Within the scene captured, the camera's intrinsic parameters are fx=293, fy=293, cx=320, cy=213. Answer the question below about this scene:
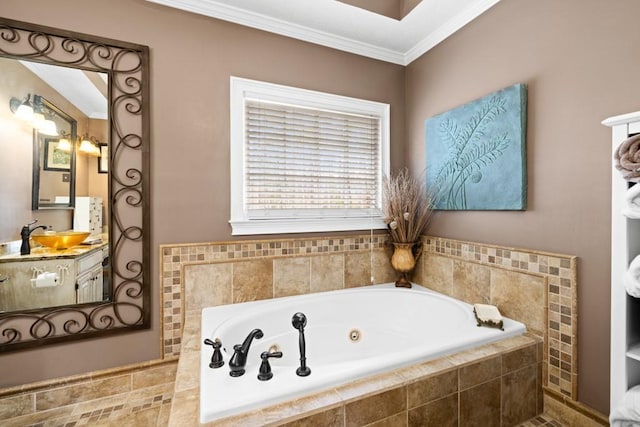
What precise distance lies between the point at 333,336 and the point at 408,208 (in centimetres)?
112

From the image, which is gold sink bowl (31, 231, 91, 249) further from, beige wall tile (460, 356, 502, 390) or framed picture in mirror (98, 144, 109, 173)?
beige wall tile (460, 356, 502, 390)

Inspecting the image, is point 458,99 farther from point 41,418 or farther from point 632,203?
point 41,418

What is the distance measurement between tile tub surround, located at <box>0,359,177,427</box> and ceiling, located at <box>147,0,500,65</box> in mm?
2278

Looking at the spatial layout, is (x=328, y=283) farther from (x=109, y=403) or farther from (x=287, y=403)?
(x=109, y=403)

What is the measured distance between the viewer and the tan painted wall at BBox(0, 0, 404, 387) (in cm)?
164

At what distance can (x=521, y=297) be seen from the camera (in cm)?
167

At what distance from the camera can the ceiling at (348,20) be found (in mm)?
1903

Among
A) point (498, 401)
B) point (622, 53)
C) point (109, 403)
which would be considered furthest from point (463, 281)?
point (109, 403)

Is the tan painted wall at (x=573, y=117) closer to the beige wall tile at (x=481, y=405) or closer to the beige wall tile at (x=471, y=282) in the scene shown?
the beige wall tile at (x=471, y=282)

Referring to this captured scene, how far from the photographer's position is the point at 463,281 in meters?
2.05

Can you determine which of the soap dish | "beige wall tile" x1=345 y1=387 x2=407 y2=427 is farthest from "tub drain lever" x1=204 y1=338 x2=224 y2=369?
the soap dish

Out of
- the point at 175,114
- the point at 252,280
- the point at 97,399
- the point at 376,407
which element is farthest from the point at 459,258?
the point at 97,399

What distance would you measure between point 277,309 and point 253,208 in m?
0.71

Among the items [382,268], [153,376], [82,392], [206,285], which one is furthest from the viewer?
[382,268]
